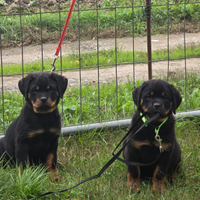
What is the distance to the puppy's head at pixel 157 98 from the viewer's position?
10.5 feet

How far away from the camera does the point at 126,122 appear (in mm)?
4660

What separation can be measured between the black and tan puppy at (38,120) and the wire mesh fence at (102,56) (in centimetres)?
93

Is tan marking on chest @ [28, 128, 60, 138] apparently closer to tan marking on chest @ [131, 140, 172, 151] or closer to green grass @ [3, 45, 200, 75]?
tan marking on chest @ [131, 140, 172, 151]

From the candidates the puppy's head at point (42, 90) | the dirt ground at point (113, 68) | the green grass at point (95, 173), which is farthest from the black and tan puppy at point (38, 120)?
the dirt ground at point (113, 68)

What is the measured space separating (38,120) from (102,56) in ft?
13.6

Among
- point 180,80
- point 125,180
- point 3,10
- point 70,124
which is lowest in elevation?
point 125,180

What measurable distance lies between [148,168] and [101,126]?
1.14 metres

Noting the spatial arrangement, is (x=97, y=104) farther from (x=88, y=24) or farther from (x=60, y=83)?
(x=88, y=24)

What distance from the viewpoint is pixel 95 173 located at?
3664 mm

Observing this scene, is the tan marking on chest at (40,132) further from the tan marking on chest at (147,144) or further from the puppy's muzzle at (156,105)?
the puppy's muzzle at (156,105)

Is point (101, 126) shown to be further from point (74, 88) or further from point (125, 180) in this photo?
point (74, 88)

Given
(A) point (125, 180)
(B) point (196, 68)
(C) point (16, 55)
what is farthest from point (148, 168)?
(C) point (16, 55)

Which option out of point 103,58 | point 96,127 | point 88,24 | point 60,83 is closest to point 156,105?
point 60,83

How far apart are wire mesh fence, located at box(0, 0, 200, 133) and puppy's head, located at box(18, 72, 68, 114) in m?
1.07
